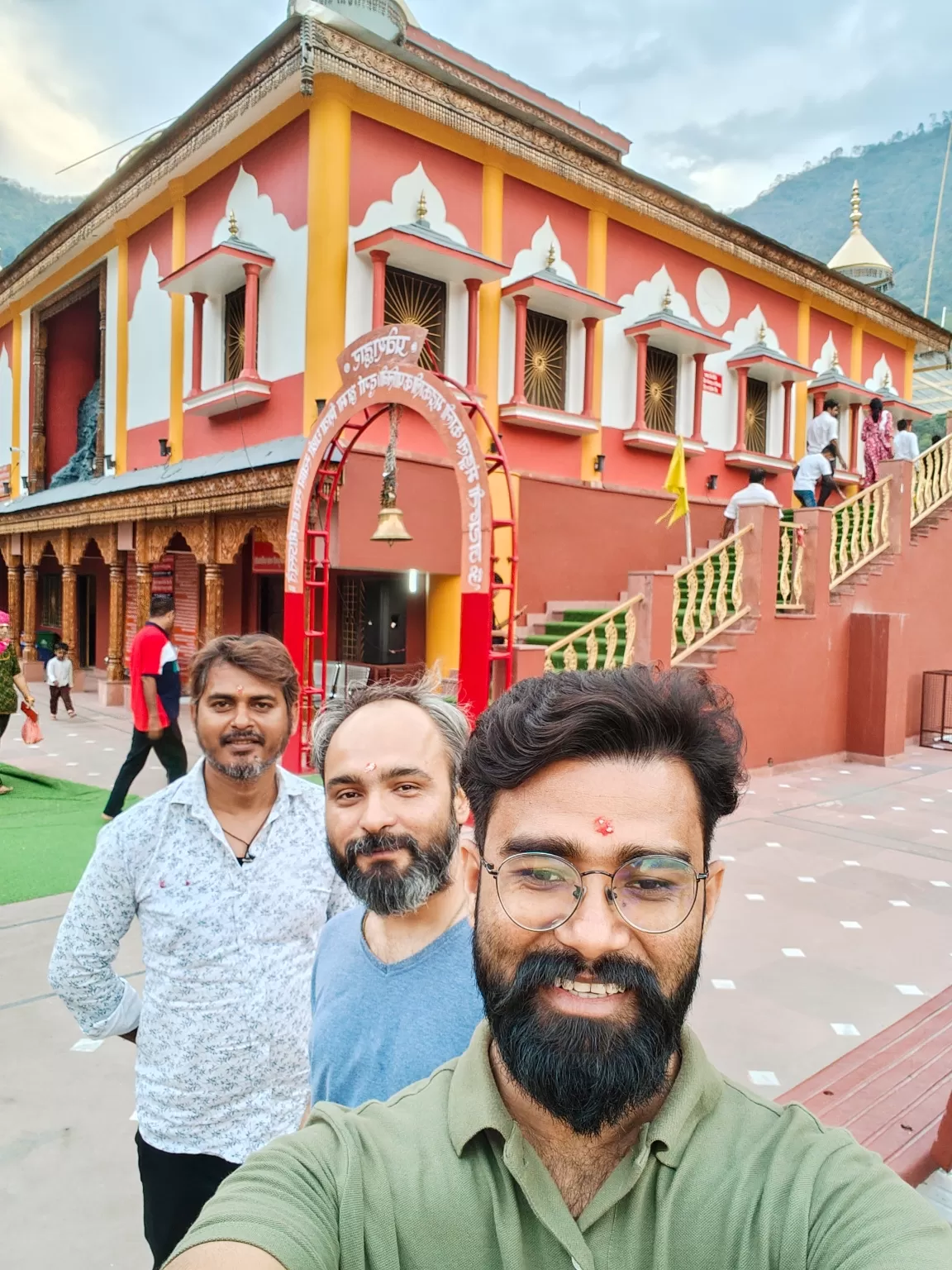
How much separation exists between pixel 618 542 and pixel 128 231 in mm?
9377

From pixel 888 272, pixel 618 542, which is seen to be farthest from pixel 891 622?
pixel 888 272

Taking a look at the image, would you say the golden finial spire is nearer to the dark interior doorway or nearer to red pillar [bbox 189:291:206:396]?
red pillar [bbox 189:291:206:396]

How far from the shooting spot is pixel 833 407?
1580cm

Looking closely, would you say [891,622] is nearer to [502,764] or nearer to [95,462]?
[502,764]

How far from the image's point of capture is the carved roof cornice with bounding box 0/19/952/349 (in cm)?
928

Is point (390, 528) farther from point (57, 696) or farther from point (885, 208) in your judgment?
point (885, 208)

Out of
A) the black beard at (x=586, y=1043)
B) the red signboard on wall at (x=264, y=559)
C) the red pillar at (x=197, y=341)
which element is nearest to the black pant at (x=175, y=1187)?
the black beard at (x=586, y=1043)

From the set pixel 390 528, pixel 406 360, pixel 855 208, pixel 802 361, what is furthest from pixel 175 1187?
pixel 855 208

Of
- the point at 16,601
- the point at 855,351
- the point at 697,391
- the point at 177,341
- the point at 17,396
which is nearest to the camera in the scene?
the point at 177,341

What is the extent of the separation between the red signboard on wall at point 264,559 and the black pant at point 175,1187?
12.1 meters

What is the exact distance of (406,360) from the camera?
7738 mm

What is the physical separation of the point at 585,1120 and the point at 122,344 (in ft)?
50.6

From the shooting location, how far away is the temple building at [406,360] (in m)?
9.27

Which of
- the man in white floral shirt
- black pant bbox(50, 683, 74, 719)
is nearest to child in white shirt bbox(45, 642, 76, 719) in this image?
black pant bbox(50, 683, 74, 719)
